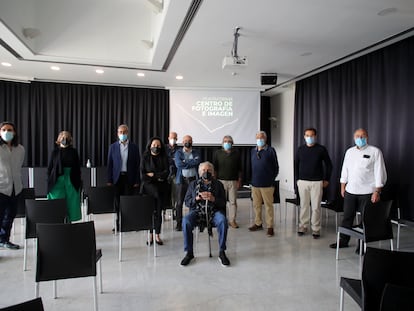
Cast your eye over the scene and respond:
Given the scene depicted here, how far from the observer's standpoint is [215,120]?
7.93 m

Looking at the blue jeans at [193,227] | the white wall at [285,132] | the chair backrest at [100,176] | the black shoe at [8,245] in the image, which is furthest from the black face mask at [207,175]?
the white wall at [285,132]

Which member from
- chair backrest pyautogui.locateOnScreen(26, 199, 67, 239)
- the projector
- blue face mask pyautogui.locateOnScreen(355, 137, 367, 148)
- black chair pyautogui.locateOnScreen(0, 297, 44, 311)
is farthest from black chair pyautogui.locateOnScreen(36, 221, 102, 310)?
blue face mask pyautogui.locateOnScreen(355, 137, 367, 148)

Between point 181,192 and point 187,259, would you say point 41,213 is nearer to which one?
point 187,259

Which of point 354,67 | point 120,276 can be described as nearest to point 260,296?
point 120,276

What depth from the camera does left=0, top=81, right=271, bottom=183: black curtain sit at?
7273mm

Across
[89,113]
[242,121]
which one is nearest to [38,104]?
[89,113]

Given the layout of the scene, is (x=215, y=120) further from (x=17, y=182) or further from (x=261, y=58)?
(x=17, y=182)

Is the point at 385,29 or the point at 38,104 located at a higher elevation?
the point at 385,29

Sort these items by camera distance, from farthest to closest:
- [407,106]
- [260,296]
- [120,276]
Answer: [407,106]
[120,276]
[260,296]

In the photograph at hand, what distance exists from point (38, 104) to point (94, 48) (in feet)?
10.2

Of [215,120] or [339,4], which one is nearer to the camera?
[339,4]

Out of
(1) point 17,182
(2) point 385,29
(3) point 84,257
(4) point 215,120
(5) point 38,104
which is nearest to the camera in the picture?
(3) point 84,257

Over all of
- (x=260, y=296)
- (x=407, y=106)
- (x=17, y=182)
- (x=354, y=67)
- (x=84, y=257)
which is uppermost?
(x=354, y=67)

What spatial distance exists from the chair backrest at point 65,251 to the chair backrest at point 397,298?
6.13ft
